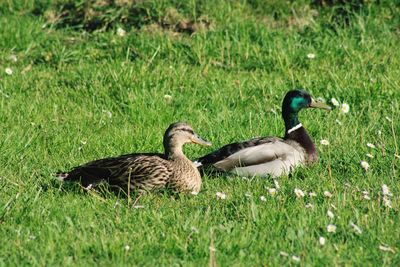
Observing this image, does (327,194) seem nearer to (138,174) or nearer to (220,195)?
(220,195)

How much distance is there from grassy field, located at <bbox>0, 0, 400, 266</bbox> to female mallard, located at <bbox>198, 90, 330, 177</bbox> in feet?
0.74

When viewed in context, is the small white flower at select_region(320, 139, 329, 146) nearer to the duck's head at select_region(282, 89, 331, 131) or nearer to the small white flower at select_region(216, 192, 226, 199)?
the duck's head at select_region(282, 89, 331, 131)

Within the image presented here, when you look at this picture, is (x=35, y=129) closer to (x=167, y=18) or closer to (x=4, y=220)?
(x=4, y=220)

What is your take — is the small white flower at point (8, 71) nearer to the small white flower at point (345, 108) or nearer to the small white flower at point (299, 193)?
the small white flower at point (345, 108)

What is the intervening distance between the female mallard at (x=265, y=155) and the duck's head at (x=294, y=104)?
14cm

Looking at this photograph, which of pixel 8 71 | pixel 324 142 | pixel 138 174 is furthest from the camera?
pixel 8 71

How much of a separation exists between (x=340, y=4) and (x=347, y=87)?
7.40ft

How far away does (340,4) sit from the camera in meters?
11.4

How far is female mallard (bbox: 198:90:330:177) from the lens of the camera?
7.77 meters

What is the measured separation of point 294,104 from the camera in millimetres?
8500

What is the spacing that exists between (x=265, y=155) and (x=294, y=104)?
79 centimetres

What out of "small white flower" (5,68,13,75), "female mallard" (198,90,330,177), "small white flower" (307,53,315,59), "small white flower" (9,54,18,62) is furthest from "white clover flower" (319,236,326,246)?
"small white flower" (9,54,18,62)

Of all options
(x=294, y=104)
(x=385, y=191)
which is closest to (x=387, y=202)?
(x=385, y=191)

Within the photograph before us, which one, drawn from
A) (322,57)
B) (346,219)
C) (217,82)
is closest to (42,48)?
(217,82)
